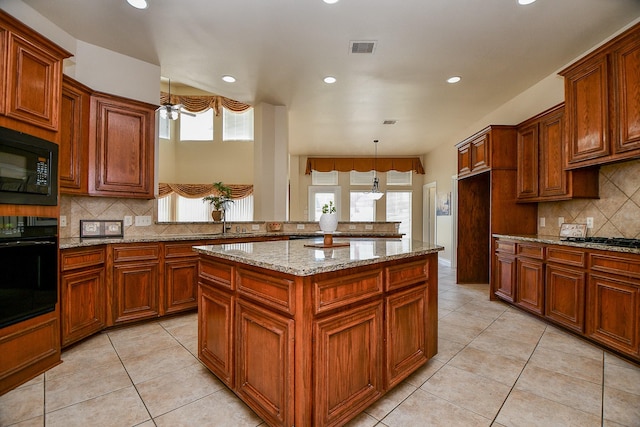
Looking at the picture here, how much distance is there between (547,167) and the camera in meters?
3.43

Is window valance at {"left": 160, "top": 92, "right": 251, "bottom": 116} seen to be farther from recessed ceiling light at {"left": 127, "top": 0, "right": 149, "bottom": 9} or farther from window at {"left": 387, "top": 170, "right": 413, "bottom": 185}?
recessed ceiling light at {"left": 127, "top": 0, "right": 149, "bottom": 9}

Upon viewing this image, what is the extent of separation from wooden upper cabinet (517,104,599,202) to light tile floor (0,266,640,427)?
1.51m

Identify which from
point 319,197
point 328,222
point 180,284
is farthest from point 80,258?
point 319,197

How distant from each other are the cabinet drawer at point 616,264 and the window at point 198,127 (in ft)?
27.0

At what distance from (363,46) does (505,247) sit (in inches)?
113

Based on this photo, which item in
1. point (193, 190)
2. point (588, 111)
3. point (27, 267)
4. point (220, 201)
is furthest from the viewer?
point (193, 190)

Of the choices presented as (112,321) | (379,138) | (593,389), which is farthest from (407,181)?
(112,321)

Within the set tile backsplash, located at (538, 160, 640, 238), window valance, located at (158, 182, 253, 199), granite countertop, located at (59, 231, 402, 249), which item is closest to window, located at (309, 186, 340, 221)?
window valance, located at (158, 182, 253, 199)

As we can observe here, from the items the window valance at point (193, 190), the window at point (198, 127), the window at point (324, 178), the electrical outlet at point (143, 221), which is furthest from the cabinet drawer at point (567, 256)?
the window at point (198, 127)

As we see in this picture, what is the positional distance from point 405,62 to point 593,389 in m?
3.28

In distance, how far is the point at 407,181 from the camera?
334 inches

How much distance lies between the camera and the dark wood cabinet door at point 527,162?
361 centimetres

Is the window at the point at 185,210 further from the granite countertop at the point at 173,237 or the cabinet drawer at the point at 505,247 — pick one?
the cabinet drawer at the point at 505,247

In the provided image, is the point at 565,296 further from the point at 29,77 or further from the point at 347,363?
the point at 29,77
